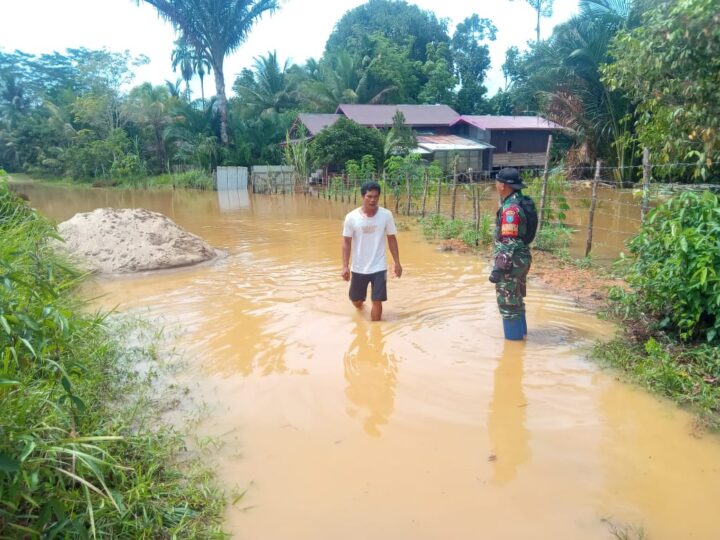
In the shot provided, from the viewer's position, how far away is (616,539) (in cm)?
242

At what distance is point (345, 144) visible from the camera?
19.7 m

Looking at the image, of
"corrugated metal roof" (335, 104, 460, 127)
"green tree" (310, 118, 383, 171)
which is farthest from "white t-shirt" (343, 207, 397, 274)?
"corrugated metal roof" (335, 104, 460, 127)

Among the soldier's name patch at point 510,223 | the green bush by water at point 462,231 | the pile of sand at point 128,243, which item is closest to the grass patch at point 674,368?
the soldier's name patch at point 510,223

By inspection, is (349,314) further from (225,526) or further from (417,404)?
(225,526)

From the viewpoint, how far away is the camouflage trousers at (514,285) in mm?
4520

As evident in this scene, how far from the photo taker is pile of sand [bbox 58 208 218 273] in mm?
8029

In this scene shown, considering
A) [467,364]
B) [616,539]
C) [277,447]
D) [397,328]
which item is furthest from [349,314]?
[616,539]

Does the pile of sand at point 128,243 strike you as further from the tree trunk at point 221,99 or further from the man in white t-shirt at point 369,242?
the tree trunk at point 221,99

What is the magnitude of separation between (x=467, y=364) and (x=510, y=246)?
3.34ft

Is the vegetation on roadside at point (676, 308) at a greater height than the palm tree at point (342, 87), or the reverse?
the palm tree at point (342, 87)

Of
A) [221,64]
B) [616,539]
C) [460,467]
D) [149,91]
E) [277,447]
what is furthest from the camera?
[149,91]

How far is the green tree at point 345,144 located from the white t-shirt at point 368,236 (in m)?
15.0

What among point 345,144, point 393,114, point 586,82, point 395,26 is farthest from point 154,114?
point 586,82

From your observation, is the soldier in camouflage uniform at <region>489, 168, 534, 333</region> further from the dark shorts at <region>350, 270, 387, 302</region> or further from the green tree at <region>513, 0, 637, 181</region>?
the green tree at <region>513, 0, 637, 181</region>
